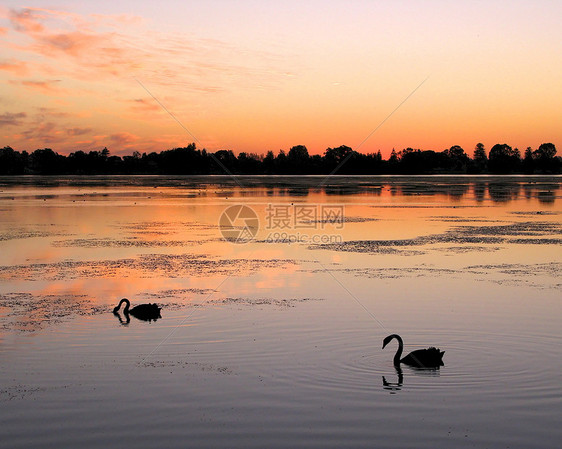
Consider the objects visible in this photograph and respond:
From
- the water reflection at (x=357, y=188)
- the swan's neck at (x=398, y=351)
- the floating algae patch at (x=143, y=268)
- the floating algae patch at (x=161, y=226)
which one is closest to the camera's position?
the swan's neck at (x=398, y=351)

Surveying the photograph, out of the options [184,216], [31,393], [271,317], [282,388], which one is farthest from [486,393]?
[184,216]

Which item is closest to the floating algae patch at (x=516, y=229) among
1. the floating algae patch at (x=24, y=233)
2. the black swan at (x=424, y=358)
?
the floating algae patch at (x=24, y=233)

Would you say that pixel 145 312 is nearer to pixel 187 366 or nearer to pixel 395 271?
pixel 187 366

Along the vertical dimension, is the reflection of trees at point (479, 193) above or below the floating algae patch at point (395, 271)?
above

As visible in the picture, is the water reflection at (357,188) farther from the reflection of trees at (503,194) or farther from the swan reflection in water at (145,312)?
the swan reflection in water at (145,312)

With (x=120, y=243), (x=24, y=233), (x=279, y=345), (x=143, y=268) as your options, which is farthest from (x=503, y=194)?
(x=279, y=345)

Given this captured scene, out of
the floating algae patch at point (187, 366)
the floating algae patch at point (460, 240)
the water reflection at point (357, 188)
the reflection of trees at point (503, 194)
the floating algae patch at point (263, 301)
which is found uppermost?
the water reflection at point (357, 188)

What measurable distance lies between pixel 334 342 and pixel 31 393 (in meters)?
4.58

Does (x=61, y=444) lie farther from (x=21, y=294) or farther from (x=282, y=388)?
(x=21, y=294)

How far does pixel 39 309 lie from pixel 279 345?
4993 mm

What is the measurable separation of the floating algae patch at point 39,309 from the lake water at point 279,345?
0.22 feet

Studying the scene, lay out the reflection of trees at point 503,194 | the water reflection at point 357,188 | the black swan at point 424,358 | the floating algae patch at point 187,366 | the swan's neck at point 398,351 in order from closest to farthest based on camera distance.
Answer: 1. the floating algae patch at point 187,366
2. the black swan at point 424,358
3. the swan's neck at point 398,351
4. the reflection of trees at point 503,194
5. the water reflection at point 357,188

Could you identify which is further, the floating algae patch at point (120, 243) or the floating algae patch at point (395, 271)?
the floating algae patch at point (120, 243)

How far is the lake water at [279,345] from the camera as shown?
6.97 meters
